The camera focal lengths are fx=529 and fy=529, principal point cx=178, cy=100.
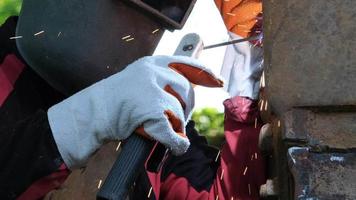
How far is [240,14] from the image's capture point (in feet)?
8.05

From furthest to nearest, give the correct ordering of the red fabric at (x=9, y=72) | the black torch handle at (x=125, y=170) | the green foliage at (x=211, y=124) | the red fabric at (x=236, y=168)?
the green foliage at (x=211, y=124) → the red fabric at (x=236, y=168) → the red fabric at (x=9, y=72) → the black torch handle at (x=125, y=170)

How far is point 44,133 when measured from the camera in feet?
4.17

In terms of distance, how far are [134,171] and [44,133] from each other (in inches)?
11.4

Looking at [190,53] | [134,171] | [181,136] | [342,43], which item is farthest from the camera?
[190,53]

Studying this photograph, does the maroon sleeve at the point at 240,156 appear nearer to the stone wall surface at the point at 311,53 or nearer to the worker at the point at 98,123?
the worker at the point at 98,123

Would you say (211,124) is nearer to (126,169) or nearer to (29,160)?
(29,160)

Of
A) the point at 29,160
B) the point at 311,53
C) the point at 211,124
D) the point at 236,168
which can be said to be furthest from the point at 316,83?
the point at 211,124

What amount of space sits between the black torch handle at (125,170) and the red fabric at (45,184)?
23cm

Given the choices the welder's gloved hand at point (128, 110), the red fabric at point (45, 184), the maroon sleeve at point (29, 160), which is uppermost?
the welder's gloved hand at point (128, 110)

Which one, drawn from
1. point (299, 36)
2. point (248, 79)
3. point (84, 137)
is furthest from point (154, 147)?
point (248, 79)

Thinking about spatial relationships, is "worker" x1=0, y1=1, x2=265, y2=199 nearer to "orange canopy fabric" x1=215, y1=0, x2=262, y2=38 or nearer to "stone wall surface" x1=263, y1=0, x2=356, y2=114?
"stone wall surface" x1=263, y1=0, x2=356, y2=114

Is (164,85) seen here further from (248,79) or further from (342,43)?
(248,79)

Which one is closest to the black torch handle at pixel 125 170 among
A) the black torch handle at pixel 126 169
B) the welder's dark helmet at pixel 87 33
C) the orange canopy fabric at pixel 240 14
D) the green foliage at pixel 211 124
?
the black torch handle at pixel 126 169

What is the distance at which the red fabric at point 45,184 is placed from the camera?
1.30 metres
